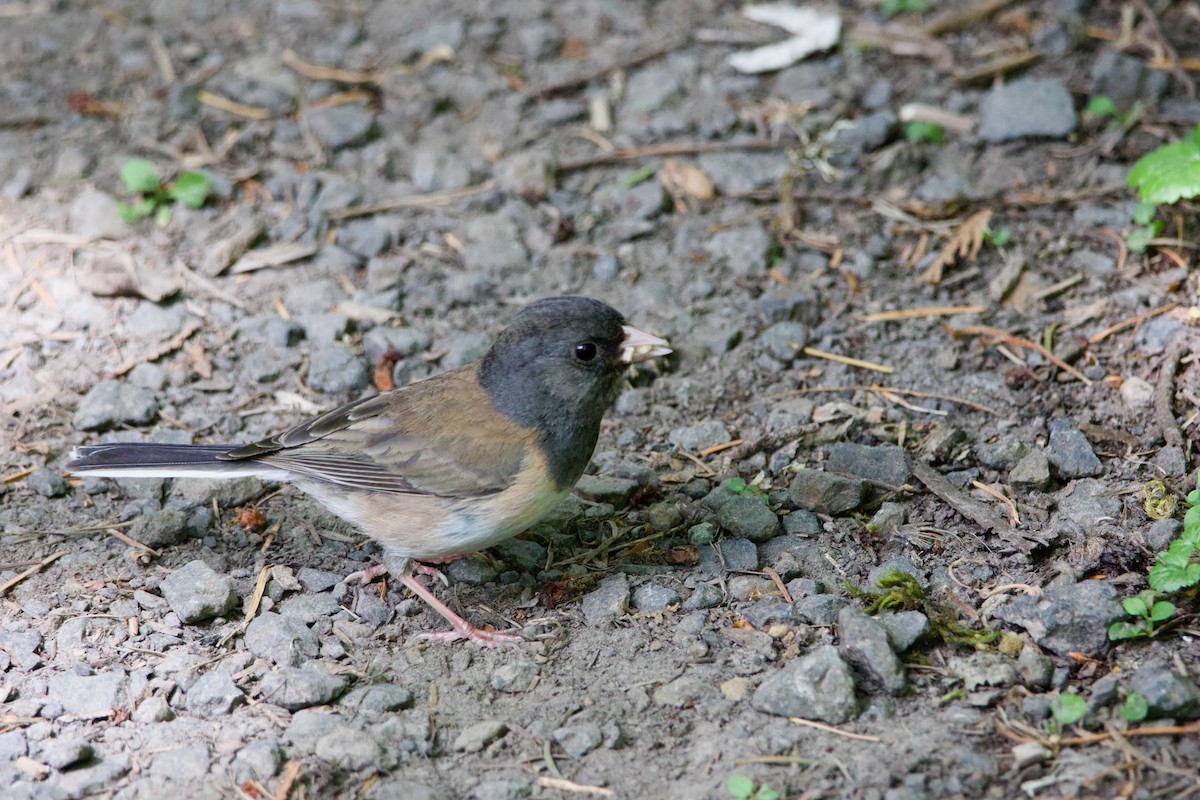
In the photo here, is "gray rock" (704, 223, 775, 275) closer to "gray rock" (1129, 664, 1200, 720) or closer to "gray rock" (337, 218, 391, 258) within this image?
"gray rock" (337, 218, 391, 258)

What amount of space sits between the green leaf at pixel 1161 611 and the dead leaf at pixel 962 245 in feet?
5.93

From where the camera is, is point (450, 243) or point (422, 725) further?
point (450, 243)

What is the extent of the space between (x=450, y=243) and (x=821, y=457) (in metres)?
1.92

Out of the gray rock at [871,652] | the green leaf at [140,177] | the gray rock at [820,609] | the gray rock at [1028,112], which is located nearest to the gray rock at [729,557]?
the gray rock at [820,609]

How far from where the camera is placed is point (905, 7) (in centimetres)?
553

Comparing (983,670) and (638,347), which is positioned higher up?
(638,347)

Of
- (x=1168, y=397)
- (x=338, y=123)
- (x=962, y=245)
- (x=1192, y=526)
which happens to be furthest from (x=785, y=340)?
(x=338, y=123)

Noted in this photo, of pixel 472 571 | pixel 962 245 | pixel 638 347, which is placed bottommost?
pixel 472 571

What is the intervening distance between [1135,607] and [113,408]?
3311mm

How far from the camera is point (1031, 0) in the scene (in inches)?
215

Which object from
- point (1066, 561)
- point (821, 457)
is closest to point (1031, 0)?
point (821, 457)

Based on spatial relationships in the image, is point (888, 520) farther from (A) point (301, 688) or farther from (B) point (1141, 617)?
(A) point (301, 688)

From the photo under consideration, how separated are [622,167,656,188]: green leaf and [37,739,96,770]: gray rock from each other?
10.3 feet

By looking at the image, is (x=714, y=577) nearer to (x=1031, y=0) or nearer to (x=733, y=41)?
(x=733, y=41)
